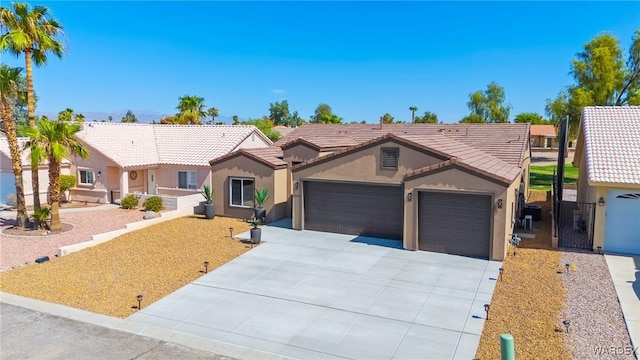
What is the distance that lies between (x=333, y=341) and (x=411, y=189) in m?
8.59

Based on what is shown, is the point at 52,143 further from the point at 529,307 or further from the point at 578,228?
the point at 578,228

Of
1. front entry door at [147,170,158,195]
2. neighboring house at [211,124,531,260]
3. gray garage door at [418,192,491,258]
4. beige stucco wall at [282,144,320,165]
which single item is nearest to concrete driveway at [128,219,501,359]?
gray garage door at [418,192,491,258]

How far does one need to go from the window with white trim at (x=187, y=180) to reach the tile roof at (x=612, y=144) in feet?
73.4

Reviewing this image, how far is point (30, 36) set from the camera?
20.5 m

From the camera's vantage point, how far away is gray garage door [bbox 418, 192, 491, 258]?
16.9 metres

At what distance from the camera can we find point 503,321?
11.5 meters

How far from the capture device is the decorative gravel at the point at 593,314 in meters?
9.99

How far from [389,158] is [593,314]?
9.71 meters

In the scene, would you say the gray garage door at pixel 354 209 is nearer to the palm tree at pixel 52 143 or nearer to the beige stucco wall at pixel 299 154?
the beige stucco wall at pixel 299 154

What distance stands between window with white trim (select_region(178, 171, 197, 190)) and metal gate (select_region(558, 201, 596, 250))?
845 inches

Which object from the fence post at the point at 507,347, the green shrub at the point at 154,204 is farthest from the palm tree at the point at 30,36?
the fence post at the point at 507,347

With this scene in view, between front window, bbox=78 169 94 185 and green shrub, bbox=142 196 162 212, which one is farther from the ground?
front window, bbox=78 169 94 185

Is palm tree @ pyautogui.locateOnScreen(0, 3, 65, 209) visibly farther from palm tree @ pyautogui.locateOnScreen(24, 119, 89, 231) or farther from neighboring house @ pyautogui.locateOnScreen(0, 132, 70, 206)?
neighboring house @ pyautogui.locateOnScreen(0, 132, 70, 206)

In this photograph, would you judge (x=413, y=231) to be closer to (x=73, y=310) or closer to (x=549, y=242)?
(x=549, y=242)
